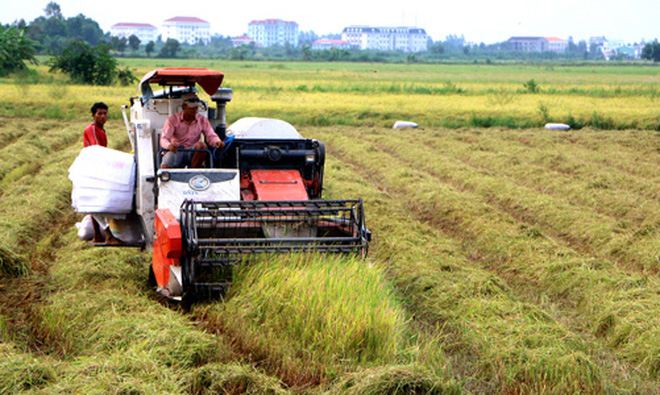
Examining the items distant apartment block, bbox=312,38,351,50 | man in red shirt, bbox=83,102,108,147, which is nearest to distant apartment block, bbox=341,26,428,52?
distant apartment block, bbox=312,38,351,50

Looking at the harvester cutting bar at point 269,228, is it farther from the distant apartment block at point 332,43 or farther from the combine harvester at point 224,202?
the distant apartment block at point 332,43

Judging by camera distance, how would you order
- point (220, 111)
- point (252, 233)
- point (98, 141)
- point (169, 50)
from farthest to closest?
point (169, 50), point (98, 141), point (220, 111), point (252, 233)

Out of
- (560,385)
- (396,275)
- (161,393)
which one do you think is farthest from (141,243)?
(560,385)

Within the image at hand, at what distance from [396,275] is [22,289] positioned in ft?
11.2

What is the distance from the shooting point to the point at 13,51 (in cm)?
3662

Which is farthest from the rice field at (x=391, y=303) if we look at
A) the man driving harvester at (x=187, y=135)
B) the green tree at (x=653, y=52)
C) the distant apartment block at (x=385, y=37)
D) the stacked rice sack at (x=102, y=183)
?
the distant apartment block at (x=385, y=37)

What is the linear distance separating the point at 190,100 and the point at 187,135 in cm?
34

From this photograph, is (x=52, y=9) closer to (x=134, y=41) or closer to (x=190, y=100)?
(x=134, y=41)

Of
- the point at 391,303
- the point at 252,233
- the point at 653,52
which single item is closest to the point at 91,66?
the point at 252,233

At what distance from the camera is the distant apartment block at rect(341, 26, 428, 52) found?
17150cm

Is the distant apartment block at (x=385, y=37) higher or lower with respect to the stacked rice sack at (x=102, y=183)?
higher

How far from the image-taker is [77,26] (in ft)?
359

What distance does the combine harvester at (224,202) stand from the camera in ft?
18.1

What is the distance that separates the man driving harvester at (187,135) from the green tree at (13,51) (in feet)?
105
